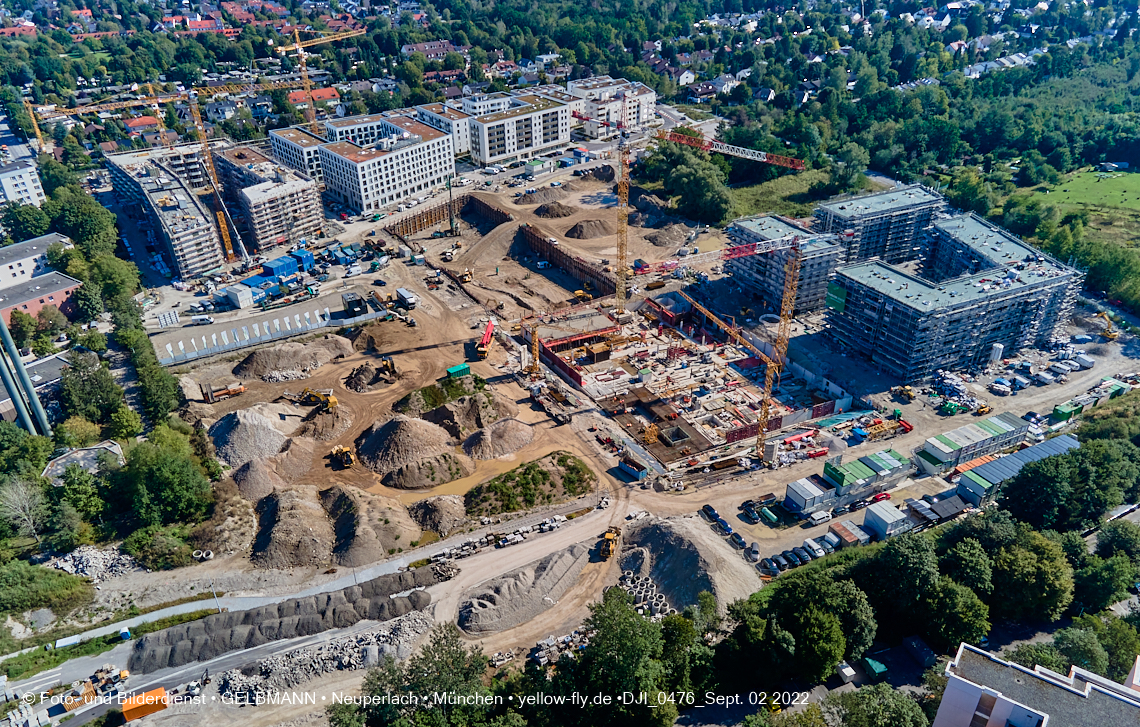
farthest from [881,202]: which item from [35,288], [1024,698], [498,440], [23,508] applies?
[35,288]

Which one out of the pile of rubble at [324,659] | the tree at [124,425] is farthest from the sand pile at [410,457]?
the tree at [124,425]

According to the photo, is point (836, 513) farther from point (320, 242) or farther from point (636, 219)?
point (320, 242)

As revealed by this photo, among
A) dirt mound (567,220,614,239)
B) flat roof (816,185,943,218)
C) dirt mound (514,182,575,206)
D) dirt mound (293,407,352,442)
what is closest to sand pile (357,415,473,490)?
dirt mound (293,407,352,442)

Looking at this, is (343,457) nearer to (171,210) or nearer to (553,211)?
(171,210)

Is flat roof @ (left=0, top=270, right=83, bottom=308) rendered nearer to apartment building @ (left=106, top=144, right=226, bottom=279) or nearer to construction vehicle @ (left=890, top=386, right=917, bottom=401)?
apartment building @ (left=106, top=144, right=226, bottom=279)

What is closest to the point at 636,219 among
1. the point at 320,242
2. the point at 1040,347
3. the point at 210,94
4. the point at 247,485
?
the point at 320,242

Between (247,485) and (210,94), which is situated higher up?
(210,94)

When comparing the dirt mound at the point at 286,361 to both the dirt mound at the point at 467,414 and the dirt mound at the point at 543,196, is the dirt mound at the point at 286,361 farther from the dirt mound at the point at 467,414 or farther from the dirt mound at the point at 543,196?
the dirt mound at the point at 543,196
